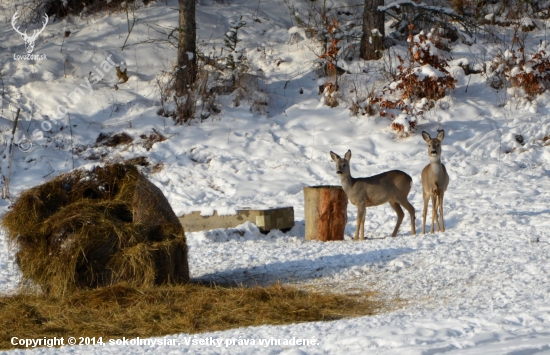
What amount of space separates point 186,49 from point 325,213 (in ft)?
27.9

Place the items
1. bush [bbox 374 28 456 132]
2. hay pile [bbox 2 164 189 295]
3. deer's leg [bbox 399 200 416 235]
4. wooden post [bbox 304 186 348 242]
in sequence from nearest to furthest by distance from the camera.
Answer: hay pile [bbox 2 164 189 295]
wooden post [bbox 304 186 348 242]
deer's leg [bbox 399 200 416 235]
bush [bbox 374 28 456 132]

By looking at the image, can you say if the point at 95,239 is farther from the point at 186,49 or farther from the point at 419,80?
the point at 186,49

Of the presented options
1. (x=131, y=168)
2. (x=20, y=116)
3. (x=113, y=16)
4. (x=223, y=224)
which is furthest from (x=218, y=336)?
(x=113, y=16)

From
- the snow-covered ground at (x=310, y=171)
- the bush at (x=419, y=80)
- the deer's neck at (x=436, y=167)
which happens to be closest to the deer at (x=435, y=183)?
the deer's neck at (x=436, y=167)

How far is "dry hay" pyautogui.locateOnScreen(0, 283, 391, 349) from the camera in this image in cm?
624

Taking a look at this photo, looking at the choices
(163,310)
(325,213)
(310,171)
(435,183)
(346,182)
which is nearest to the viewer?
(163,310)

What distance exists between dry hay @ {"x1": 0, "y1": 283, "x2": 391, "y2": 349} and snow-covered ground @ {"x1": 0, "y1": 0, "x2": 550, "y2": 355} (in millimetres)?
379

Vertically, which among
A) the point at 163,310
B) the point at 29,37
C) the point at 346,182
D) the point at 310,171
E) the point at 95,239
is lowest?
the point at 163,310

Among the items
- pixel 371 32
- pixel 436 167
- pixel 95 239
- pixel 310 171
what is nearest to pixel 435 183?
pixel 436 167

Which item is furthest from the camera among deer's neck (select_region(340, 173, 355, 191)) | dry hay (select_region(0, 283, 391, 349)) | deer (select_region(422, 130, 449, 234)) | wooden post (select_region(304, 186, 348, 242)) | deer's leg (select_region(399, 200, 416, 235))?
deer's neck (select_region(340, 173, 355, 191))

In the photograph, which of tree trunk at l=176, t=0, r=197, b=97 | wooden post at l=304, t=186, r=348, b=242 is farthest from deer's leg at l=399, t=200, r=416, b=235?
tree trunk at l=176, t=0, r=197, b=97

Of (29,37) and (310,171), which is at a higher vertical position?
(29,37)

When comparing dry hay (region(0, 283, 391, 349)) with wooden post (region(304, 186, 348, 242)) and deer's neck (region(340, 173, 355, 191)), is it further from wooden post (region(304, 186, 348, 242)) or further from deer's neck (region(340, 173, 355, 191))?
deer's neck (region(340, 173, 355, 191))

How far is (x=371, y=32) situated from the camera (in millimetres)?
18391
